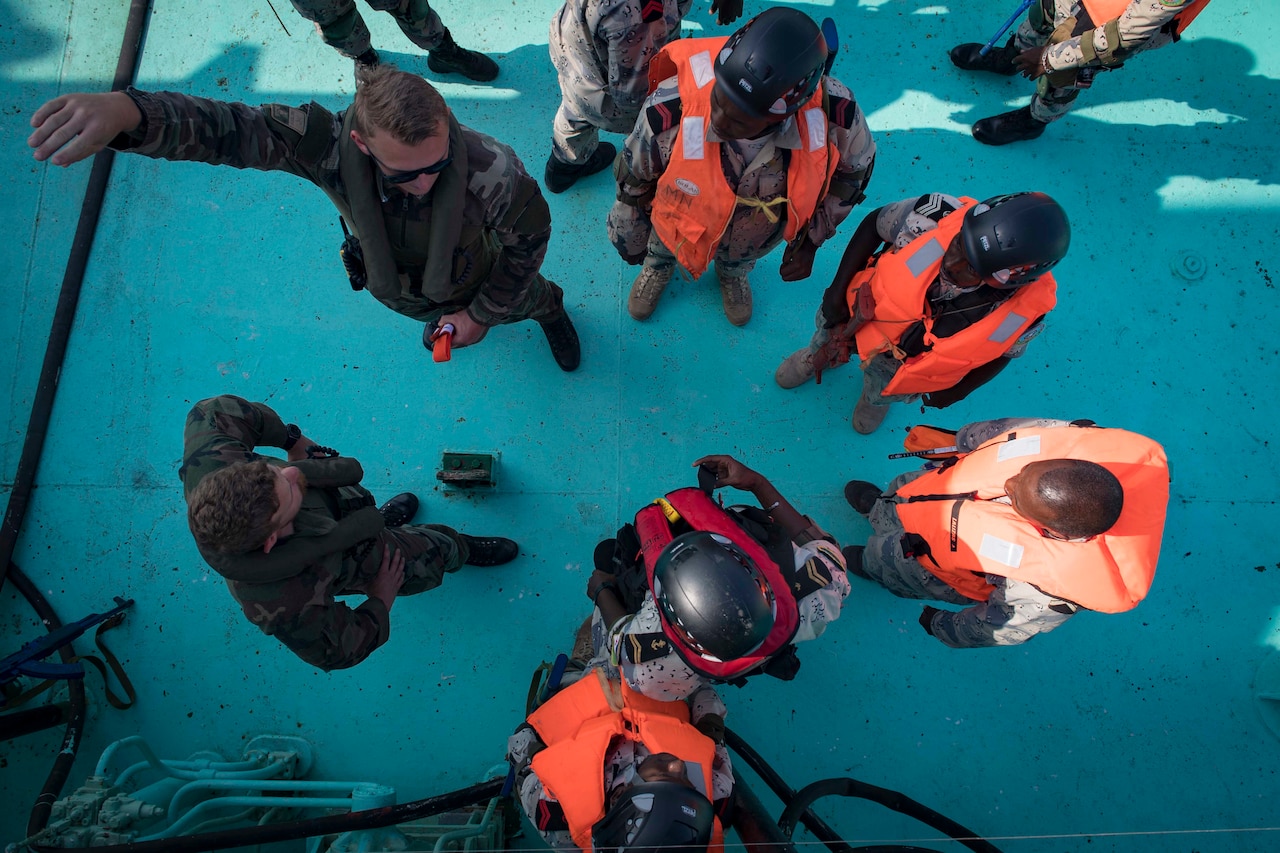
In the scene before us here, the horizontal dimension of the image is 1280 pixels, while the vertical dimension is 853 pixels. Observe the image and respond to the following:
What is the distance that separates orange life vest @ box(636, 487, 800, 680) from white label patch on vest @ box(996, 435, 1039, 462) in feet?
2.79

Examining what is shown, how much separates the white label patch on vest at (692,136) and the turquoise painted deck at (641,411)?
122cm

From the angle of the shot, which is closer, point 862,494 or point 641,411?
point 862,494

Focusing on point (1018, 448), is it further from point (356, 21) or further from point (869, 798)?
point (356, 21)

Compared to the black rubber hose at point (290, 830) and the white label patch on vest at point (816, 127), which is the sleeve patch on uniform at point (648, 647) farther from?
the white label patch on vest at point (816, 127)

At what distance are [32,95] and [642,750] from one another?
476cm

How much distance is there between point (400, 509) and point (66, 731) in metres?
1.61

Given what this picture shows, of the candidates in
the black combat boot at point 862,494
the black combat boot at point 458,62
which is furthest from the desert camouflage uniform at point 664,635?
the black combat boot at point 458,62

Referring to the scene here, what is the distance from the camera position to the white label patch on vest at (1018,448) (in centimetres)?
222

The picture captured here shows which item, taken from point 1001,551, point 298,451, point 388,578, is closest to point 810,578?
point 1001,551

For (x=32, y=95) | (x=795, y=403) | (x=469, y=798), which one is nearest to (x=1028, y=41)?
(x=795, y=403)

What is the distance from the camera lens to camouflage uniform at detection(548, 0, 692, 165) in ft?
8.67

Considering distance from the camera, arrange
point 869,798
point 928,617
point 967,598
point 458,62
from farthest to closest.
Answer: point 458,62 → point 928,617 → point 967,598 → point 869,798

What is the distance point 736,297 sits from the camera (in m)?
3.41

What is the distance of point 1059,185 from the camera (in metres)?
3.79
